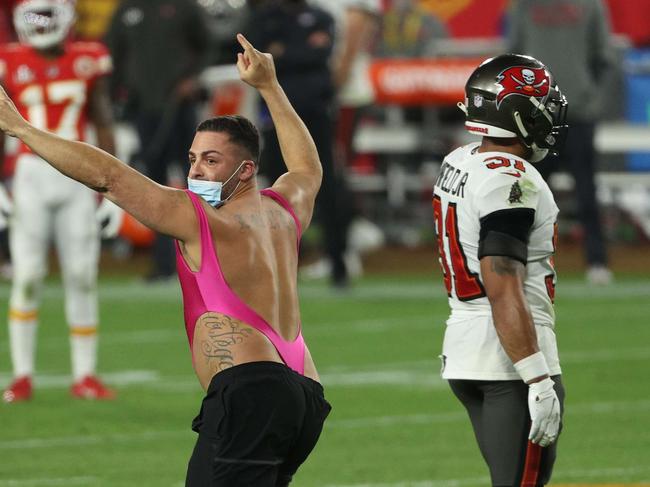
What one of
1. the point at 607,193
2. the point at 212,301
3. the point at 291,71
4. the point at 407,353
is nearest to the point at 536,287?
the point at 212,301

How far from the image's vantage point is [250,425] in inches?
198

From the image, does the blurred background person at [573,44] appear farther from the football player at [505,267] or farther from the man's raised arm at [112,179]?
the man's raised arm at [112,179]

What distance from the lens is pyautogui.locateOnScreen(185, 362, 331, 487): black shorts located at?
198 inches

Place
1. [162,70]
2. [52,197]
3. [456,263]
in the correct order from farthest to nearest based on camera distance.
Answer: [162,70] → [52,197] → [456,263]

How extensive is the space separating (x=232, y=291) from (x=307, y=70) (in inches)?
381

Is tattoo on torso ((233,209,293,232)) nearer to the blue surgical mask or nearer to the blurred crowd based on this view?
the blue surgical mask

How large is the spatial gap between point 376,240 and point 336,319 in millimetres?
→ 5349

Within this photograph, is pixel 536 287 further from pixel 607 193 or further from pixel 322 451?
pixel 607 193

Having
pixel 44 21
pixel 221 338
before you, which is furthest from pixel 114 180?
pixel 44 21

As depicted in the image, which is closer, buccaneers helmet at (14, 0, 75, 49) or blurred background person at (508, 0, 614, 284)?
buccaneers helmet at (14, 0, 75, 49)

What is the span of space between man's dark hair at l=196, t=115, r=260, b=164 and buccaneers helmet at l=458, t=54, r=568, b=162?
76cm

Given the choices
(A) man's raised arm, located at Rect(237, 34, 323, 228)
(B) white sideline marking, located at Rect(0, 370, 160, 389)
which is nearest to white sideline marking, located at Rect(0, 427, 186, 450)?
(B) white sideline marking, located at Rect(0, 370, 160, 389)

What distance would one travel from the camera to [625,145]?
1950 cm

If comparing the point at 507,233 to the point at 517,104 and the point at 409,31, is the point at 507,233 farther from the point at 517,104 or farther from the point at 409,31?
the point at 409,31
